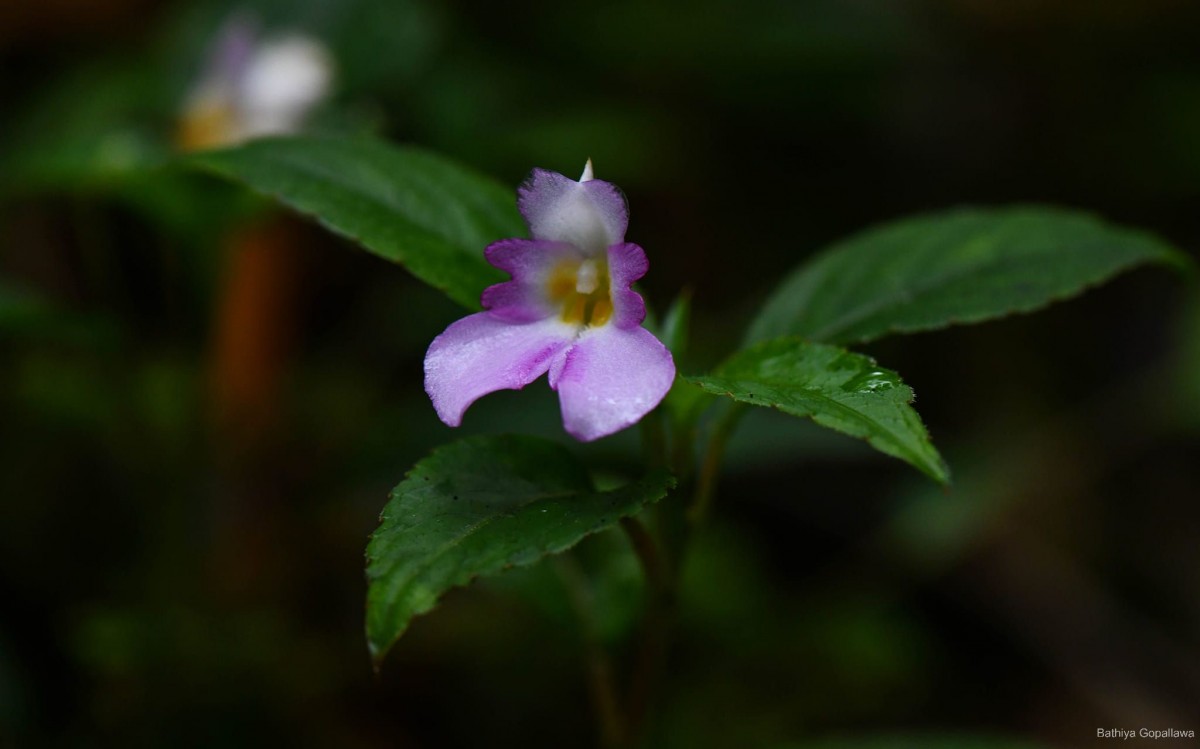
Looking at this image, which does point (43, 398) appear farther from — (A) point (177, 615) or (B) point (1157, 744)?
(B) point (1157, 744)

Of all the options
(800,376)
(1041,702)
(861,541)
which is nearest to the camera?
(800,376)

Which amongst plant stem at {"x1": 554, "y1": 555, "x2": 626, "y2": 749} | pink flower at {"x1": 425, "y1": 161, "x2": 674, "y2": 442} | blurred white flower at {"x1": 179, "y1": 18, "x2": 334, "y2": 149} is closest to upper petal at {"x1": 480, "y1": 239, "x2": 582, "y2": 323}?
pink flower at {"x1": 425, "y1": 161, "x2": 674, "y2": 442}

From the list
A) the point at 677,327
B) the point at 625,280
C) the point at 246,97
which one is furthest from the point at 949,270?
the point at 246,97

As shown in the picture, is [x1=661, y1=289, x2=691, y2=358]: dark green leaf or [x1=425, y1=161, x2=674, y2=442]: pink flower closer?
[x1=425, y1=161, x2=674, y2=442]: pink flower

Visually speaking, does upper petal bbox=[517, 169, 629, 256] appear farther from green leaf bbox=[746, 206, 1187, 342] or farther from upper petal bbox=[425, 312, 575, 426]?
green leaf bbox=[746, 206, 1187, 342]

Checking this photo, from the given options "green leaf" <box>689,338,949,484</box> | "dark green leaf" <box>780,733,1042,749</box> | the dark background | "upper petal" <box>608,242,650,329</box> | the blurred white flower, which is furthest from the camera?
the blurred white flower

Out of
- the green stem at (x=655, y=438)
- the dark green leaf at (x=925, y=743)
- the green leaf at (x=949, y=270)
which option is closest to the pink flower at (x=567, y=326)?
the green stem at (x=655, y=438)

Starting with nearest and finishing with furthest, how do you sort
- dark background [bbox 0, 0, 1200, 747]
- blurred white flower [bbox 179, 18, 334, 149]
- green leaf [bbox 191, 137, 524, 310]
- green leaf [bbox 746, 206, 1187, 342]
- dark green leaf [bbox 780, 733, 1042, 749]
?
green leaf [bbox 191, 137, 524, 310], green leaf [bbox 746, 206, 1187, 342], dark green leaf [bbox 780, 733, 1042, 749], dark background [bbox 0, 0, 1200, 747], blurred white flower [bbox 179, 18, 334, 149]

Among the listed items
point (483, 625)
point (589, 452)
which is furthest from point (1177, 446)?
point (483, 625)
